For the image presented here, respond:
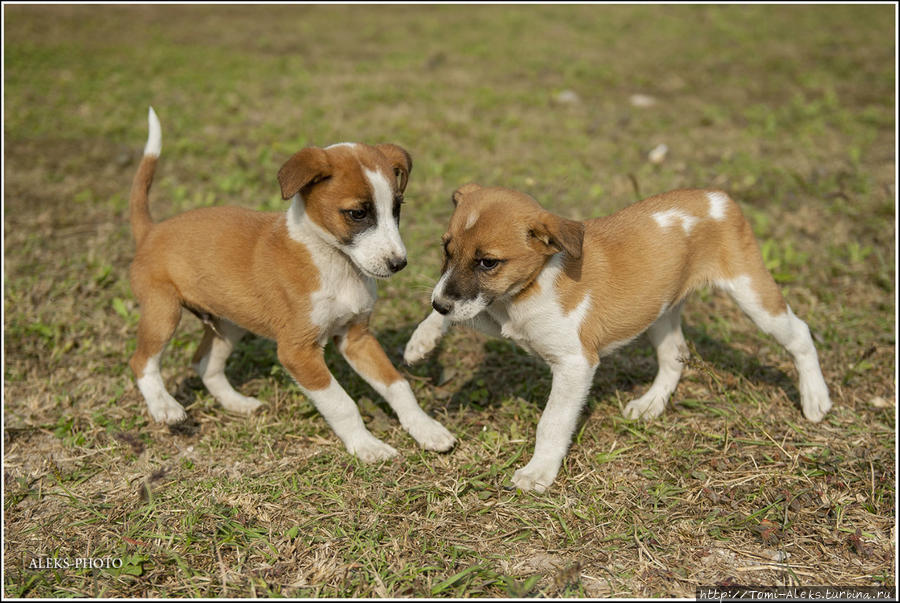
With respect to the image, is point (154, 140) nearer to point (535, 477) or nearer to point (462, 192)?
point (462, 192)

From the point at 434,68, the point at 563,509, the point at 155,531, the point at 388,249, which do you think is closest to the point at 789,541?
the point at 563,509

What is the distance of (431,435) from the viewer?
14.8 feet

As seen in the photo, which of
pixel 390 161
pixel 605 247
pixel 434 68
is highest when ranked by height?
pixel 390 161

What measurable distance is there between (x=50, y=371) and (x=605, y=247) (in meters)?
4.10

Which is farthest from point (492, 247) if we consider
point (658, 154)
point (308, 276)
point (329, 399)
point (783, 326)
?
point (658, 154)

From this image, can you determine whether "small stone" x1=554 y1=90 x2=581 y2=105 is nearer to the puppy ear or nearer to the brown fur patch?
the puppy ear

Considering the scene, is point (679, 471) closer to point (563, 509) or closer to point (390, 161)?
point (563, 509)

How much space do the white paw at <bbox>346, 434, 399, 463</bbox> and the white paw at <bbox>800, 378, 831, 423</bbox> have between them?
2.70m

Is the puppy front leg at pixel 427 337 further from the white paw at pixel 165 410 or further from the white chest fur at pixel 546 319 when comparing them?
the white paw at pixel 165 410

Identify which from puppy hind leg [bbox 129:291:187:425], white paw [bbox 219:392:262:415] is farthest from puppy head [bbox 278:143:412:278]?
white paw [bbox 219:392:262:415]

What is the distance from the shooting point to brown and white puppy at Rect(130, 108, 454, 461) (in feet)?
13.4

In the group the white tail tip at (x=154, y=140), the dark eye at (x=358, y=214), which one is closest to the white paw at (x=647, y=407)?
the dark eye at (x=358, y=214)

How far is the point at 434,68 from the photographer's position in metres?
13.9

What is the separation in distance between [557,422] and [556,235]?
1148 mm
